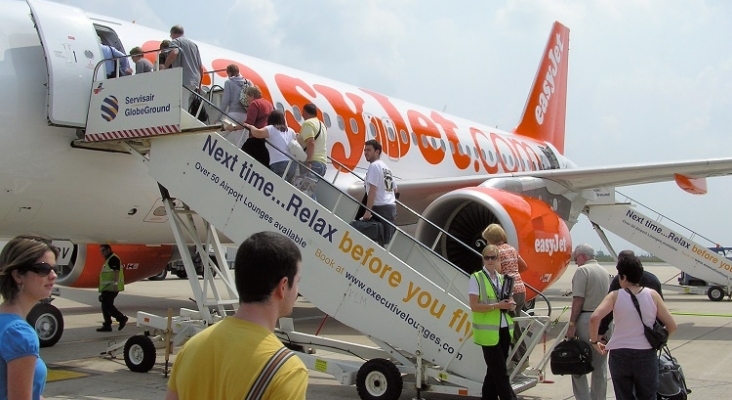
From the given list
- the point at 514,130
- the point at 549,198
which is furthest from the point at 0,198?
the point at 514,130

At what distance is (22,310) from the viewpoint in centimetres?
218

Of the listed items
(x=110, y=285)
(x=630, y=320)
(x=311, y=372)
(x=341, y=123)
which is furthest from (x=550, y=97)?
(x=630, y=320)

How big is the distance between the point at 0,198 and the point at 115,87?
130 centimetres

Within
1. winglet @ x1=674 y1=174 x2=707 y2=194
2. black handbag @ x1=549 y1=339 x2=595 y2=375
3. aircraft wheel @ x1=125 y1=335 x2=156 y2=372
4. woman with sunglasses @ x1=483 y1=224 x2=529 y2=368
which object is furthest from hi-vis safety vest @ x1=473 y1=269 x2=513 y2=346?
winglet @ x1=674 y1=174 x2=707 y2=194

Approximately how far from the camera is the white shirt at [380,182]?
5.67 meters

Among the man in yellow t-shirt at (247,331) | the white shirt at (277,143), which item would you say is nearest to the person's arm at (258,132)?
the white shirt at (277,143)

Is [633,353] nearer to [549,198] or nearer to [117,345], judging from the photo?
[117,345]

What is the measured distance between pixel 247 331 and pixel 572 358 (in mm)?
3352

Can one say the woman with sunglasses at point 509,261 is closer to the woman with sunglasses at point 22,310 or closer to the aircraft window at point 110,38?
the woman with sunglasses at point 22,310

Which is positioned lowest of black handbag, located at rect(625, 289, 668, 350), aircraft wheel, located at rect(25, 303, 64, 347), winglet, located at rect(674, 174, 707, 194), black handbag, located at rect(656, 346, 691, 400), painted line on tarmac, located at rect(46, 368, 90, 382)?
aircraft wheel, located at rect(25, 303, 64, 347)

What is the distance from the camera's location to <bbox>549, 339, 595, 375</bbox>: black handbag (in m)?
4.53

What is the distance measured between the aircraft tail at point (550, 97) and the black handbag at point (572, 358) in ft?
39.6

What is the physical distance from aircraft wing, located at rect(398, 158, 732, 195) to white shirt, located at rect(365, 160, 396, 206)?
3158 millimetres

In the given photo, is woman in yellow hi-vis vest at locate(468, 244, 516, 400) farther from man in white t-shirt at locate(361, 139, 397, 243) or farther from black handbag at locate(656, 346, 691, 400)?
man in white t-shirt at locate(361, 139, 397, 243)
